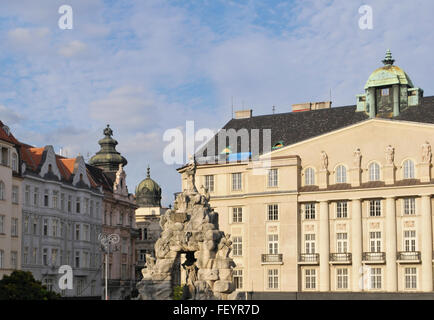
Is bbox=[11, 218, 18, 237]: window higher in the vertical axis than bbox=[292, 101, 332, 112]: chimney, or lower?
lower

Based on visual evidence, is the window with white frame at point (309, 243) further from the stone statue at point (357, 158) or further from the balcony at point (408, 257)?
the balcony at point (408, 257)

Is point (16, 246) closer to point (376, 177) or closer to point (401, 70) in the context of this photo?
point (376, 177)

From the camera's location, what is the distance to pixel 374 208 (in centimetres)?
7994

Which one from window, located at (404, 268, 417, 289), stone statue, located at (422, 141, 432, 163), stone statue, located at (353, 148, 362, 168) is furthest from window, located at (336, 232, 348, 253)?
stone statue, located at (422, 141, 432, 163)

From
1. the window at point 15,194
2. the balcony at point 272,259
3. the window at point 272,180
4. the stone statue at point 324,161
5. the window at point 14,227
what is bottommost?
the balcony at point 272,259

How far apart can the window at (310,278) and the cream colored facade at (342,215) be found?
0.33ft

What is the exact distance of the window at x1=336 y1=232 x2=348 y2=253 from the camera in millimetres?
80375

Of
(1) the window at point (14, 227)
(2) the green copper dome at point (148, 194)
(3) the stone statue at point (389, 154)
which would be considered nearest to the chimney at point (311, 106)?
(3) the stone statue at point (389, 154)

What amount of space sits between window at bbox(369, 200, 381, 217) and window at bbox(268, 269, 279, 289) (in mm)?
11331

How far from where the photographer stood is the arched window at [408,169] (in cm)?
7875

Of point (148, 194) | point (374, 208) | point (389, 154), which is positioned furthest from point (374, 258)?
point (148, 194)

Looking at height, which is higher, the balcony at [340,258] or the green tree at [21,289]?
the balcony at [340,258]

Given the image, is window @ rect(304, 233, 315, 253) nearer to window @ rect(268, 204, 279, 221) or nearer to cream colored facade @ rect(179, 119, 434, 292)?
cream colored facade @ rect(179, 119, 434, 292)
